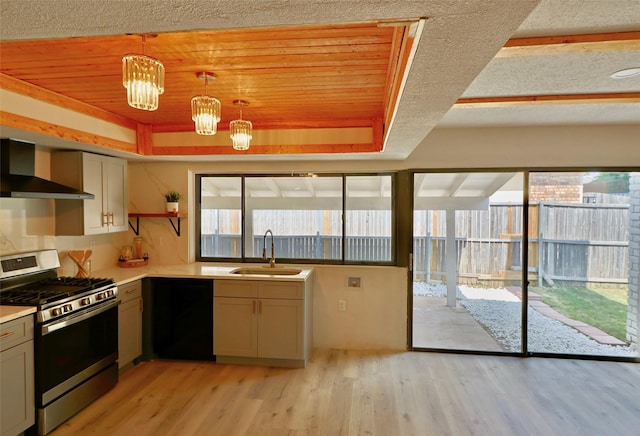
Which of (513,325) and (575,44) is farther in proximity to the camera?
(513,325)

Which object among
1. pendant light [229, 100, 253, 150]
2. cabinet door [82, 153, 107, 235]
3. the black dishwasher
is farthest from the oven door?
pendant light [229, 100, 253, 150]

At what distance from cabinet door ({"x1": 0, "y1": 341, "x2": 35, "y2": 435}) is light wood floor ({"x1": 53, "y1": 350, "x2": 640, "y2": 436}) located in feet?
0.93

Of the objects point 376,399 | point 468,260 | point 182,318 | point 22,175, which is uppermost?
point 22,175

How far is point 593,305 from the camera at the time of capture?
3867mm

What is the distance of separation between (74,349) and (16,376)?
1.39ft

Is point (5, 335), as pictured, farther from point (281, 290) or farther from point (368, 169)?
point (368, 169)

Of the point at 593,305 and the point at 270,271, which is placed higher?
the point at 270,271

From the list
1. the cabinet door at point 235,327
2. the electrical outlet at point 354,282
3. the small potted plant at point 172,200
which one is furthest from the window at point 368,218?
the small potted plant at point 172,200

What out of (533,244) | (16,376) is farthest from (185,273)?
(533,244)

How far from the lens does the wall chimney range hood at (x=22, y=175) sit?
2570 millimetres

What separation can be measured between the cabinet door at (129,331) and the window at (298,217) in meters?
1.00

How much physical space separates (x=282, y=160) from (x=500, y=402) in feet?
9.86

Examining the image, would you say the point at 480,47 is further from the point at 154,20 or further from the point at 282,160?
the point at 282,160

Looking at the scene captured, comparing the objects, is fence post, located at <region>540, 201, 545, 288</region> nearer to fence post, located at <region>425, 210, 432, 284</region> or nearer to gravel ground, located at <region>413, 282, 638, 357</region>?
gravel ground, located at <region>413, 282, 638, 357</region>
